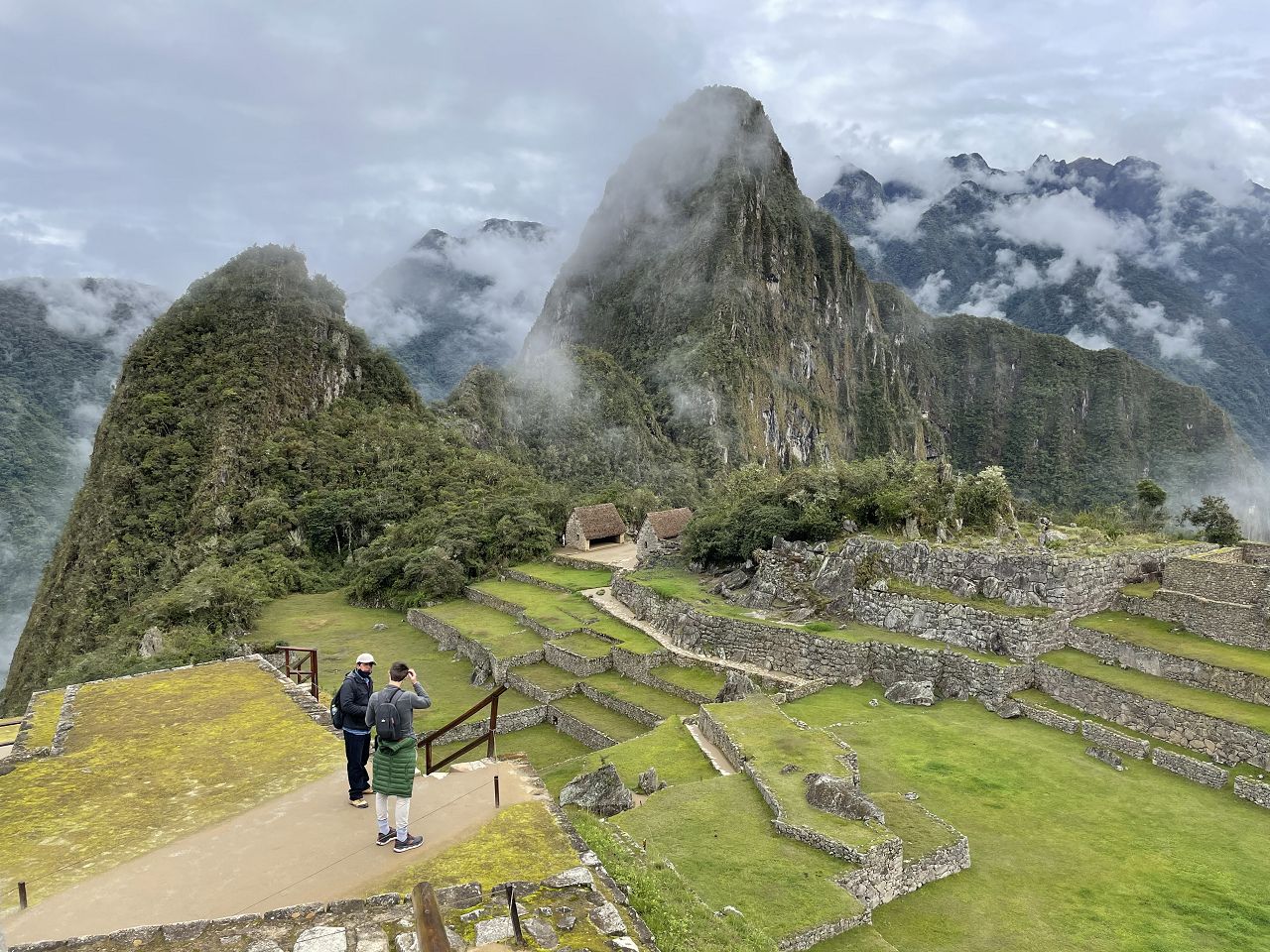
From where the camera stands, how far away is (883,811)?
1170 cm

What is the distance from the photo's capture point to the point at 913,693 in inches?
698

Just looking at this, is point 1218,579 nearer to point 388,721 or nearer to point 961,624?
point 961,624

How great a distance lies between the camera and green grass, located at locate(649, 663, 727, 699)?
2081cm

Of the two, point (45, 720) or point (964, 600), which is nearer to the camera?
point (45, 720)

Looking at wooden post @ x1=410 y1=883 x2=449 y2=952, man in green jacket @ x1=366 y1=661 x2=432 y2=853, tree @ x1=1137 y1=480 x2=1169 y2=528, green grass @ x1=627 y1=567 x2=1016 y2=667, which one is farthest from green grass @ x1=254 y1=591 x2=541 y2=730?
tree @ x1=1137 y1=480 x2=1169 y2=528

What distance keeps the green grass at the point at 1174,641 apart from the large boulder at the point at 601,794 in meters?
12.8

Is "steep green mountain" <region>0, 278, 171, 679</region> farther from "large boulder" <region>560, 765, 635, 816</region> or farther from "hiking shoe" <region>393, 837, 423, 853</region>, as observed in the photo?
"hiking shoe" <region>393, 837, 423, 853</region>

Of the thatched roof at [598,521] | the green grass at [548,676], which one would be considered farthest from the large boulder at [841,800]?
the thatched roof at [598,521]

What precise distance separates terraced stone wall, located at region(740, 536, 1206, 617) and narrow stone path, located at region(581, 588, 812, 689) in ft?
8.12

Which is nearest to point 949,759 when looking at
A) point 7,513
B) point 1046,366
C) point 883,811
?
point 883,811

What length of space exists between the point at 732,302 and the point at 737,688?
95232mm

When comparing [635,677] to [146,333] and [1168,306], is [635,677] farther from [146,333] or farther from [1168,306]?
[1168,306]

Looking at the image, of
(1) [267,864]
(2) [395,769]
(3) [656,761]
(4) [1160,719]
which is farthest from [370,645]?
(4) [1160,719]

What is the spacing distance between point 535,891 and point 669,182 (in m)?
137
